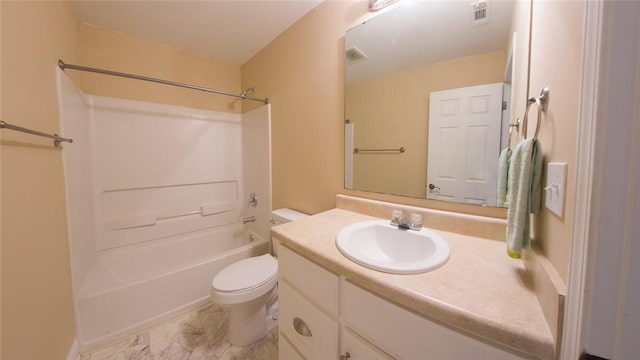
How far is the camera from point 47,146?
108cm

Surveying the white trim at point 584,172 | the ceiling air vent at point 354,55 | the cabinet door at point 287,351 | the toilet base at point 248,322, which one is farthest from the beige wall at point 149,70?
the white trim at point 584,172

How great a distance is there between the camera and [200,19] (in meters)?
1.63

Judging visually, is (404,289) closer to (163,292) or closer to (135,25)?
(163,292)

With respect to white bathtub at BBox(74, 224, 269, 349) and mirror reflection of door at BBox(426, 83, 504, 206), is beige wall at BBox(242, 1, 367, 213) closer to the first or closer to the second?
mirror reflection of door at BBox(426, 83, 504, 206)

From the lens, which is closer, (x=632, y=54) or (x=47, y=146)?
(x=632, y=54)

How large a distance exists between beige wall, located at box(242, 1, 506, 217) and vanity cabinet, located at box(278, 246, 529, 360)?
2.01 ft

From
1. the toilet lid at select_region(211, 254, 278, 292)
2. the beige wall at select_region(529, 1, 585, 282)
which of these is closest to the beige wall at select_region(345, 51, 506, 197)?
the beige wall at select_region(529, 1, 585, 282)

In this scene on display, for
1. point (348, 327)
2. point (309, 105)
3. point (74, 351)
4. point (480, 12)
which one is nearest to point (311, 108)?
point (309, 105)

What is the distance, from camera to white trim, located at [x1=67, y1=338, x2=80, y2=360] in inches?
46.6

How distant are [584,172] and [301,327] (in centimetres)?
98

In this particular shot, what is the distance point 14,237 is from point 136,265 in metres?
1.34

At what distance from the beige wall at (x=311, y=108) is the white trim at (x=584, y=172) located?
0.69 meters

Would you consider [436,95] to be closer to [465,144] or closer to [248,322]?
[465,144]

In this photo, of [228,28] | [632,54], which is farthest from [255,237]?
[632,54]
